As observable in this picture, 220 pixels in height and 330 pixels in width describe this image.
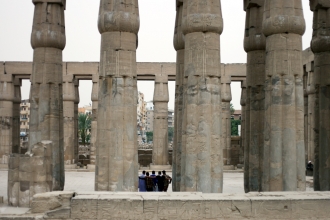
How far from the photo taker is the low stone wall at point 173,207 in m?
10.6

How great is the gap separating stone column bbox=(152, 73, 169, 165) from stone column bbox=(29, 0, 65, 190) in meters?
13.5

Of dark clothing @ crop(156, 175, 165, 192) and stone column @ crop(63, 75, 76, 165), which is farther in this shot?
stone column @ crop(63, 75, 76, 165)

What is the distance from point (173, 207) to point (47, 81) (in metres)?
9.20

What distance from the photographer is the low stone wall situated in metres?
10.6

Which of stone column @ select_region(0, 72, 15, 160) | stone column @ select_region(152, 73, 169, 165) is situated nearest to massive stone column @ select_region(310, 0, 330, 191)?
stone column @ select_region(152, 73, 169, 165)

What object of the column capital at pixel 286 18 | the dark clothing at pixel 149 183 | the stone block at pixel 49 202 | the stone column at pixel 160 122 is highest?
the column capital at pixel 286 18

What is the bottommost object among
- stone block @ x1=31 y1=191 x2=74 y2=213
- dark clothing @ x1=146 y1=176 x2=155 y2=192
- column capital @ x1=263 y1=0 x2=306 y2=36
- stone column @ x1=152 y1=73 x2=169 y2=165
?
dark clothing @ x1=146 y1=176 x2=155 y2=192

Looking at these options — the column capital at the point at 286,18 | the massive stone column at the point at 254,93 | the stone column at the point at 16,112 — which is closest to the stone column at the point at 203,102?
the column capital at the point at 286,18

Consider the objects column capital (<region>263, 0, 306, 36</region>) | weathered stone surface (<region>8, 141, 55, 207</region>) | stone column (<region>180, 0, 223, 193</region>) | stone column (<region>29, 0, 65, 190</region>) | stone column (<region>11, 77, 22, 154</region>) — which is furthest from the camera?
stone column (<region>11, 77, 22, 154</region>)

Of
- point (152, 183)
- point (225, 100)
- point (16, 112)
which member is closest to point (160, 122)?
point (225, 100)

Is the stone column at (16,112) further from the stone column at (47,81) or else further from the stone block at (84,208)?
the stone block at (84,208)

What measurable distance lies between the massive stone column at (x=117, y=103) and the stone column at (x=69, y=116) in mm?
16790

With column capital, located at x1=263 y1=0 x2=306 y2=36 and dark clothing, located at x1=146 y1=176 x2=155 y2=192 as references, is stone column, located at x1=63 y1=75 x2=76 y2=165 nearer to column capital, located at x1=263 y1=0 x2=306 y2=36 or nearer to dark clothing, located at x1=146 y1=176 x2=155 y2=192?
dark clothing, located at x1=146 y1=176 x2=155 y2=192

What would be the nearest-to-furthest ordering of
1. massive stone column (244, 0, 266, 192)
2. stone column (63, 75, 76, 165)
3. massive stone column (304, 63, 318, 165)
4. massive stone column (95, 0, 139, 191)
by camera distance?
1. massive stone column (95, 0, 139, 191)
2. massive stone column (244, 0, 266, 192)
3. massive stone column (304, 63, 318, 165)
4. stone column (63, 75, 76, 165)
